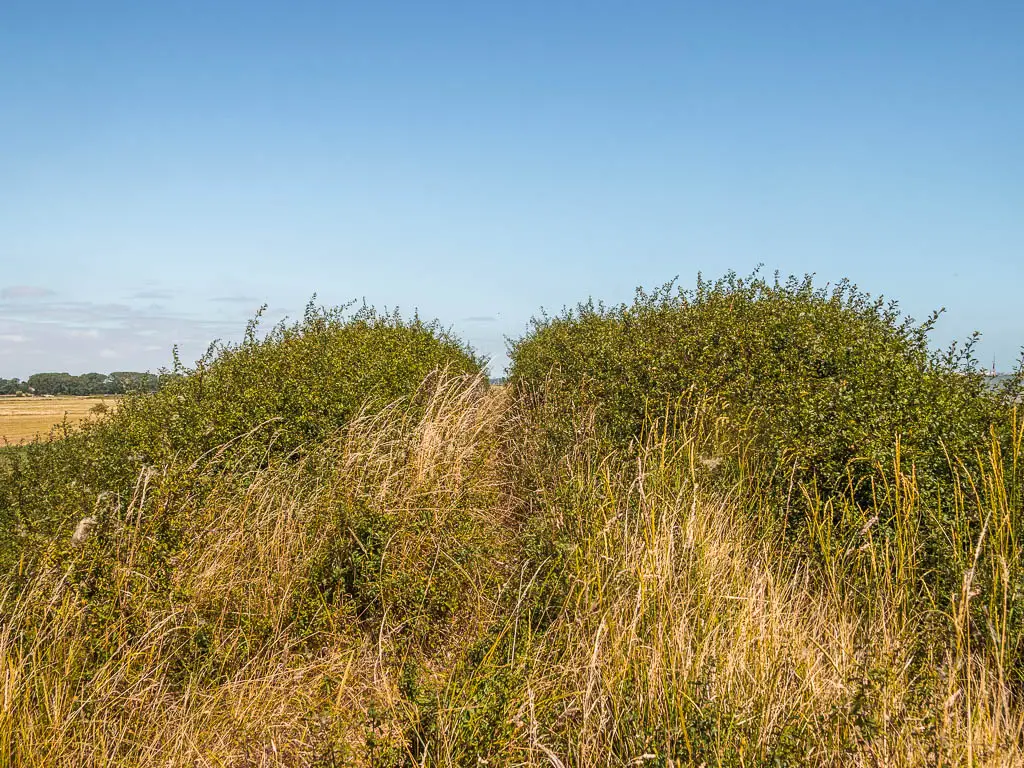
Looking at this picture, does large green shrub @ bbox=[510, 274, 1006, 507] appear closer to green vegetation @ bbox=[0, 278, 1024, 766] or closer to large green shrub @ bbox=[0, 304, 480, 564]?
green vegetation @ bbox=[0, 278, 1024, 766]

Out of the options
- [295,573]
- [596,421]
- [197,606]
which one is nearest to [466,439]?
[596,421]

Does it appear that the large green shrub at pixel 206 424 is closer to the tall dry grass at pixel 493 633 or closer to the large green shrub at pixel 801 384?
the tall dry grass at pixel 493 633

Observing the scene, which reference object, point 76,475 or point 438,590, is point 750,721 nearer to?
point 438,590

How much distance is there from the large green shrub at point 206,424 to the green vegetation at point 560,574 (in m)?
0.04

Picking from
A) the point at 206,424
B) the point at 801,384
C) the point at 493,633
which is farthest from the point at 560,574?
the point at 206,424

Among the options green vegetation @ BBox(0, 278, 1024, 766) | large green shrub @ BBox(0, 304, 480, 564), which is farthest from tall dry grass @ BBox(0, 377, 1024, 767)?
large green shrub @ BBox(0, 304, 480, 564)

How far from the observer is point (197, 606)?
4.10 m

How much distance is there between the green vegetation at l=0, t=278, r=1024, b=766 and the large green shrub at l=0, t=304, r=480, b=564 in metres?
0.04

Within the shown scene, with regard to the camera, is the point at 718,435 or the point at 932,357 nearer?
the point at 718,435

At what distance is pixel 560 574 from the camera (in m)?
3.90

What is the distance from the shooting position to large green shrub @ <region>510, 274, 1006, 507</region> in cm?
472

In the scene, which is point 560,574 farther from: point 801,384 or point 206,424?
point 206,424

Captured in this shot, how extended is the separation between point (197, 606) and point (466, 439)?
324 cm

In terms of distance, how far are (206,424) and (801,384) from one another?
5.02 m
